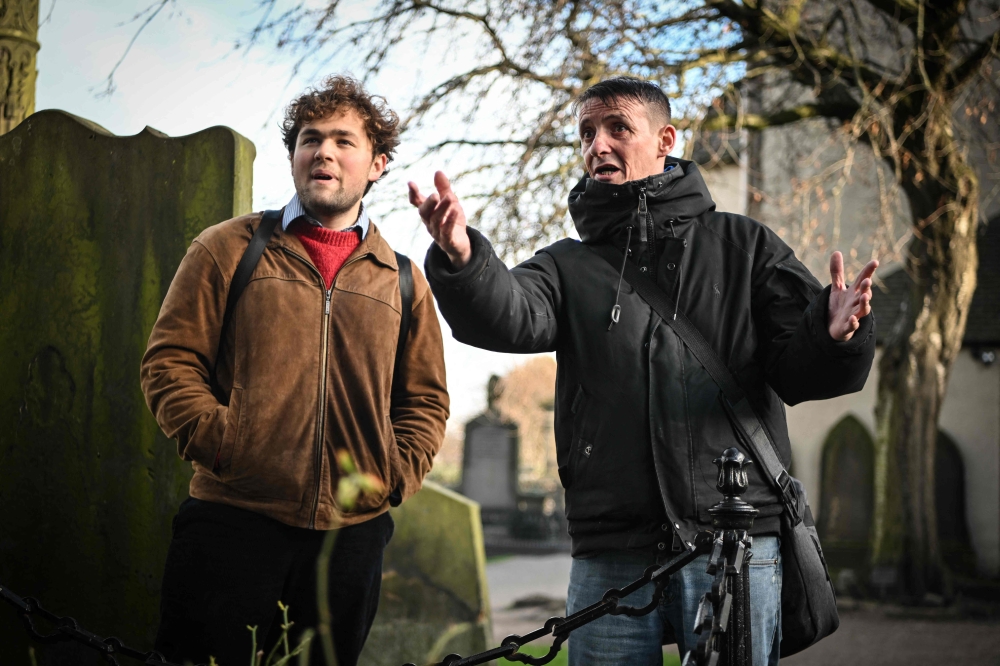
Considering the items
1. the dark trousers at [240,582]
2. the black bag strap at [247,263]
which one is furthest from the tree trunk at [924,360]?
the dark trousers at [240,582]

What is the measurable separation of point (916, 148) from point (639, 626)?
27.2 ft

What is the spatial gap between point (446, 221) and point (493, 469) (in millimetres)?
13587

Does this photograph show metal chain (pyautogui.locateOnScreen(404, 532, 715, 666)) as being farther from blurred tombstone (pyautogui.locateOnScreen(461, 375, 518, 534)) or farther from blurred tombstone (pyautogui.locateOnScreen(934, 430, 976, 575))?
blurred tombstone (pyautogui.locateOnScreen(461, 375, 518, 534))

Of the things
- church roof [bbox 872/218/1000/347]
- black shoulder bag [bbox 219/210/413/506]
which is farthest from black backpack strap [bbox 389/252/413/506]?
church roof [bbox 872/218/1000/347]

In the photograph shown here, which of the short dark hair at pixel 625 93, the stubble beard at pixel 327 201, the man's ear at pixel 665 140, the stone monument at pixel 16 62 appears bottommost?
the stubble beard at pixel 327 201

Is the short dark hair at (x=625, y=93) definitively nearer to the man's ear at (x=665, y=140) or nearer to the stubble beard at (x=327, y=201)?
the man's ear at (x=665, y=140)

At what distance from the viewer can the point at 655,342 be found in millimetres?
2305

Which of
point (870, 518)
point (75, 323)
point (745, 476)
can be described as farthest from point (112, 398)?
point (870, 518)

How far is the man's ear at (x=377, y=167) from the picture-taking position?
2.70 meters

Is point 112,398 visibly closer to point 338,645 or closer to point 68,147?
point 68,147

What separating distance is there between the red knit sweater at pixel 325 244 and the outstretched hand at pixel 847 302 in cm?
131

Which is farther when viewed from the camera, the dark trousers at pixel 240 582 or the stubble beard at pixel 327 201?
the stubble beard at pixel 327 201

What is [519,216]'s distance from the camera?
8.17 m

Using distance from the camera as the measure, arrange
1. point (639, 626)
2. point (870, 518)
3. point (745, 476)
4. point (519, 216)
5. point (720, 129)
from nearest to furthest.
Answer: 1. point (745, 476)
2. point (639, 626)
3. point (519, 216)
4. point (720, 129)
5. point (870, 518)
